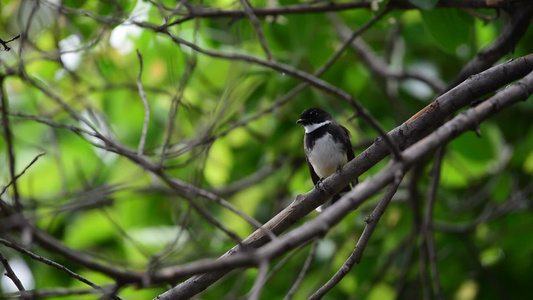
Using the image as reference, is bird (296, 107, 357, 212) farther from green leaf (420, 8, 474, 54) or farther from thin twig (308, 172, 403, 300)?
thin twig (308, 172, 403, 300)

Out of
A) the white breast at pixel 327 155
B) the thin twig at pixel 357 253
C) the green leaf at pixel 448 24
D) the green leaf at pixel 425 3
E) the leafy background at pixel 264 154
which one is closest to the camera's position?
the thin twig at pixel 357 253

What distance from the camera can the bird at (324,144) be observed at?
495 cm

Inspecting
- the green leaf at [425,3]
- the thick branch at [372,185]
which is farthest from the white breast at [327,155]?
the thick branch at [372,185]

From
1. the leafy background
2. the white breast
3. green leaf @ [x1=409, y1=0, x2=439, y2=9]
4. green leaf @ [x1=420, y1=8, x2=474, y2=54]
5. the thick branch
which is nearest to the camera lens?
the thick branch

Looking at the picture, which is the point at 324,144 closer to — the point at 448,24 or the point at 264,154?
the point at 264,154

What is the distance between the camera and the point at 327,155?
195 inches

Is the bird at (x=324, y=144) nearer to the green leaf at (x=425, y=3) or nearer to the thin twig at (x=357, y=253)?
the green leaf at (x=425, y=3)

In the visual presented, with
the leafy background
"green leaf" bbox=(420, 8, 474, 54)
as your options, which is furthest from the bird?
"green leaf" bbox=(420, 8, 474, 54)

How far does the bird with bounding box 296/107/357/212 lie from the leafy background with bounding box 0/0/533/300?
21cm

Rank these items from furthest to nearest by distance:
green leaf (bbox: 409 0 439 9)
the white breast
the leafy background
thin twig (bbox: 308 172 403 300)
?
1. the leafy background
2. the white breast
3. green leaf (bbox: 409 0 439 9)
4. thin twig (bbox: 308 172 403 300)

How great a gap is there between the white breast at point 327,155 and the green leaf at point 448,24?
1152 millimetres

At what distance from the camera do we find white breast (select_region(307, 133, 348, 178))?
4.94 m

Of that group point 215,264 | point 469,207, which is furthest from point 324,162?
point 215,264

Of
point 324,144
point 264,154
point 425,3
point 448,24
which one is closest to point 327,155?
point 324,144
